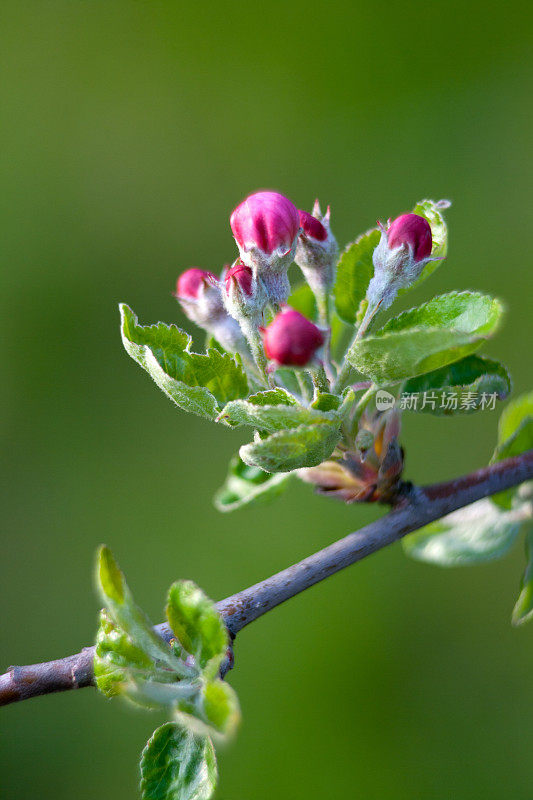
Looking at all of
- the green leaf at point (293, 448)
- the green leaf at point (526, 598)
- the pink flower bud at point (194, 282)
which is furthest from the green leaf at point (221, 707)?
the green leaf at point (526, 598)

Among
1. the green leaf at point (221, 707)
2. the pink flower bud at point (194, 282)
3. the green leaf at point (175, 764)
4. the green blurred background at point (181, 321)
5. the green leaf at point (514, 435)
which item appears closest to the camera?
the green leaf at point (221, 707)

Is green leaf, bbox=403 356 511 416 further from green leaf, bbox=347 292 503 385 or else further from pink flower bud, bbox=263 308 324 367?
pink flower bud, bbox=263 308 324 367

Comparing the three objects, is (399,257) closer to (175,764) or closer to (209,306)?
(209,306)

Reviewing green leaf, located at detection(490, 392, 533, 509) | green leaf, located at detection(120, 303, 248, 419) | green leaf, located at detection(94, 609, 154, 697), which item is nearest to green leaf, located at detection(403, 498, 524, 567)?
green leaf, located at detection(490, 392, 533, 509)

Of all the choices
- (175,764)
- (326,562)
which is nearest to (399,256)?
(326,562)

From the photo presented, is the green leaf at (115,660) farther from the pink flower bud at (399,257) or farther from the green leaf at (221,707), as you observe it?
the pink flower bud at (399,257)

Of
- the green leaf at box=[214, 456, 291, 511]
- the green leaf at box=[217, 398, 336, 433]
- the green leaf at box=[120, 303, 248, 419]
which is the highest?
the green leaf at box=[120, 303, 248, 419]
